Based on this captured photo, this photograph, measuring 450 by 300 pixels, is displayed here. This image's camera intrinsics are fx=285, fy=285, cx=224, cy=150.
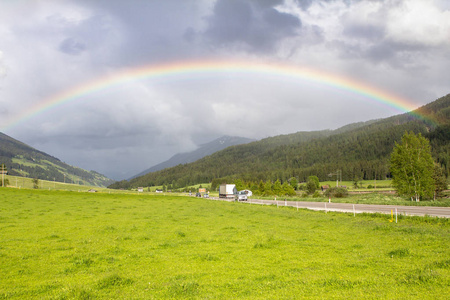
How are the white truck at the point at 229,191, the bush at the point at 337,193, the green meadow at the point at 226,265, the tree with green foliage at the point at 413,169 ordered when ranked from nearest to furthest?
the green meadow at the point at 226,265, the tree with green foliage at the point at 413,169, the white truck at the point at 229,191, the bush at the point at 337,193

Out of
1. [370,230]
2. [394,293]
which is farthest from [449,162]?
[394,293]

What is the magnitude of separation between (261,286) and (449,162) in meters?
243

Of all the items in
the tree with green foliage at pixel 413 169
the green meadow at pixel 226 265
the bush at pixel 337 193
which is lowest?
the bush at pixel 337 193

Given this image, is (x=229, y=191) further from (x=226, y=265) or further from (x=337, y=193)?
(x=226, y=265)

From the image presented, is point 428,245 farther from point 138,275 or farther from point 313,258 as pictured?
point 138,275

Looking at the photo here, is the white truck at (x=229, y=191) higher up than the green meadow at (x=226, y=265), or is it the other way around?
the green meadow at (x=226, y=265)

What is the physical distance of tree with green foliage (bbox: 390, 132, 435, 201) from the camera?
6231 centimetres

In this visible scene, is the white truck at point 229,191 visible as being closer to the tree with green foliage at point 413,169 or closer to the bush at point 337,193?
the bush at point 337,193

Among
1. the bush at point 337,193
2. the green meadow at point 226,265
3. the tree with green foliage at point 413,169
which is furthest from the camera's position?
the bush at point 337,193

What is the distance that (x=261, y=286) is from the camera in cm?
955

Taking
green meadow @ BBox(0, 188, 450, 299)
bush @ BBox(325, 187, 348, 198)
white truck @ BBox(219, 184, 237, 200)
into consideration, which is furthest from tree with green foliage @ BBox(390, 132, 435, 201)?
green meadow @ BBox(0, 188, 450, 299)

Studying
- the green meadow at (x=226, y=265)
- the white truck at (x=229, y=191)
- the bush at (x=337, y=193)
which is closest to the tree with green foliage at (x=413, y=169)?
the bush at (x=337, y=193)

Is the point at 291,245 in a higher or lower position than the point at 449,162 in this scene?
lower

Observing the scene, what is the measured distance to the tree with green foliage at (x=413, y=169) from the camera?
62312mm
